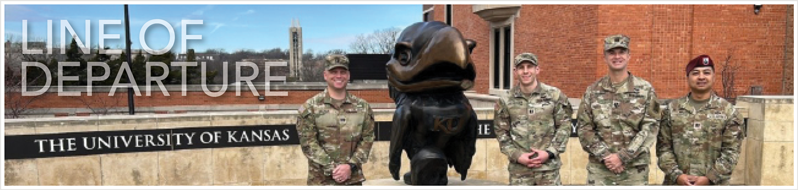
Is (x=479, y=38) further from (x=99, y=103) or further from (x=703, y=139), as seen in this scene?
(x=99, y=103)

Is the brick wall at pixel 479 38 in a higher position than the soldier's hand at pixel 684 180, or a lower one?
higher

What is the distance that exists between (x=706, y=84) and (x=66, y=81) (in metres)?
25.8

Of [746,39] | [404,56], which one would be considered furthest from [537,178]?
[746,39]

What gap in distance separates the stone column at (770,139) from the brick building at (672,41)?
12.1 ft

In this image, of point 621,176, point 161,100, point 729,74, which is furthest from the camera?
point 161,100

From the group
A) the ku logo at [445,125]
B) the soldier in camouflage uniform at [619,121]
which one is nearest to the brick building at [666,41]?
the soldier in camouflage uniform at [619,121]

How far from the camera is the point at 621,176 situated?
11.3 feet

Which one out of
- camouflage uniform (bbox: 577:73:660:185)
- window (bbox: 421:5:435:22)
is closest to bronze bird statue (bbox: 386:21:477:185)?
camouflage uniform (bbox: 577:73:660:185)

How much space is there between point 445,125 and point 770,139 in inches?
220

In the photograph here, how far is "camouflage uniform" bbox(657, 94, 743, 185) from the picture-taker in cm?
330

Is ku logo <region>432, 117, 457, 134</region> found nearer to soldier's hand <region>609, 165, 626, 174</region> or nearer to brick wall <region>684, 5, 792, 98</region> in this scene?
soldier's hand <region>609, 165, 626, 174</region>

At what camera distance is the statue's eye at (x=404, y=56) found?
3.36 metres

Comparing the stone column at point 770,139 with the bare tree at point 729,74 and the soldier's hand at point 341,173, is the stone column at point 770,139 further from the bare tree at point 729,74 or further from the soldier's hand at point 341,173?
the soldier's hand at point 341,173

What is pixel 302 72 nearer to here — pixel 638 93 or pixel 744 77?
pixel 744 77
